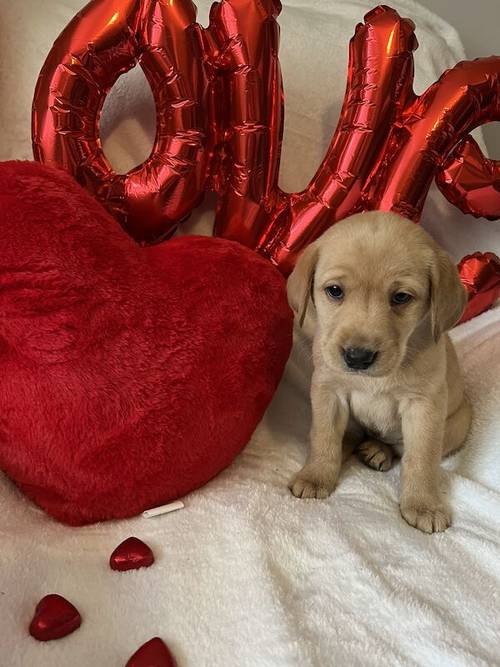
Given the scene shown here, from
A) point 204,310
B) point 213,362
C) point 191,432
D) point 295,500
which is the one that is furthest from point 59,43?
point 295,500

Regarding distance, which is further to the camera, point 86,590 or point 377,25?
point 377,25

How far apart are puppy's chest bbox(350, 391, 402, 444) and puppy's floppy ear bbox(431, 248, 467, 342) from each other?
23cm

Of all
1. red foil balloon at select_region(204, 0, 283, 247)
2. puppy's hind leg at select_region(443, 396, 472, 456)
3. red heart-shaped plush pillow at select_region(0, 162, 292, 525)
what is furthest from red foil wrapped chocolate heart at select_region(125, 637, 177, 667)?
red foil balloon at select_region(204, 0, 283, 247)

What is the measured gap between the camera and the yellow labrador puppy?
1471mm

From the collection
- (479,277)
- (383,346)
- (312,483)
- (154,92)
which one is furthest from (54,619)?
(479,277)

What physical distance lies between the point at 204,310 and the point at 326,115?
0.90 meters

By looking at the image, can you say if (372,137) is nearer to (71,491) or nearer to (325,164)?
(325,164)

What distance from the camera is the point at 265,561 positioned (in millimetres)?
1326

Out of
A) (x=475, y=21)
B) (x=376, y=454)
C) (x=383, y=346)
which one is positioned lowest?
(x=376, y=454)

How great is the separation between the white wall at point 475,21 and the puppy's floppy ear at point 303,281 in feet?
4.77

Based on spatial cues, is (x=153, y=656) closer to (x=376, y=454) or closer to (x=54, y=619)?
(x=54, y=619)

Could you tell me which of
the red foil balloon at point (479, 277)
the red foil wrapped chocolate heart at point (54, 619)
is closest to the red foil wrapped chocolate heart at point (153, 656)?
the red foil wrapped chocolate heart at point (54, 619)

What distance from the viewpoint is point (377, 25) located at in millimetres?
1811

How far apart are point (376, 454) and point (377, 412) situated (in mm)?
170
